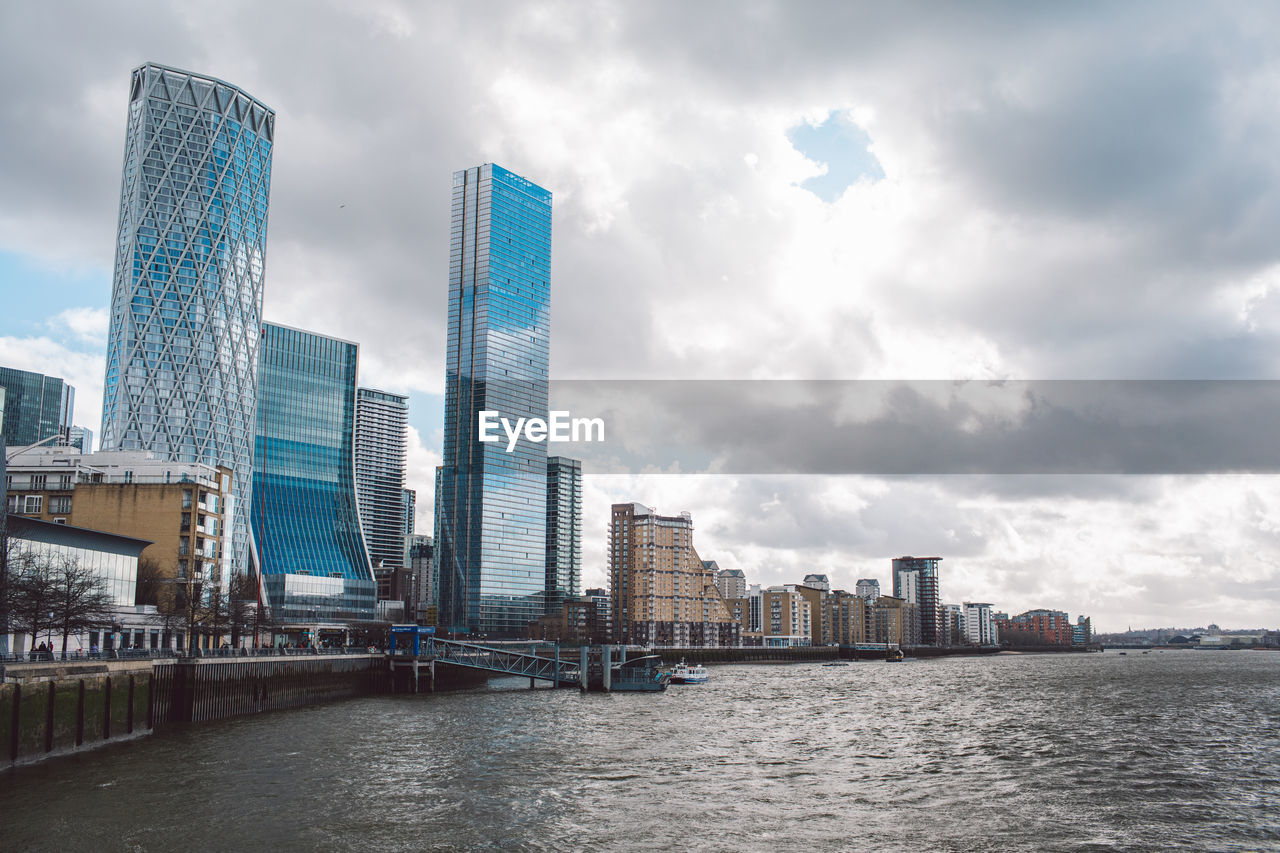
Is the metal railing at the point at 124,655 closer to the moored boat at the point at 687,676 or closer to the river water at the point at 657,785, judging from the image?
the river water at the point at 657,785

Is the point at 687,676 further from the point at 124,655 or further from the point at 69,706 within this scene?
the point at 69,706

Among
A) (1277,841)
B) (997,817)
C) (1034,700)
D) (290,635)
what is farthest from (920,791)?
(290,635)

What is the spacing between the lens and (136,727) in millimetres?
57406

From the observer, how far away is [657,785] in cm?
4531

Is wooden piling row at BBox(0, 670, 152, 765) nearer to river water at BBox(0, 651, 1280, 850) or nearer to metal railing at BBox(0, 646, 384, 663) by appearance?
river water at BBox(0, 651, 1280, 850)

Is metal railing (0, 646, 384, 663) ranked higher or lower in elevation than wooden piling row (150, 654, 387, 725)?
higher

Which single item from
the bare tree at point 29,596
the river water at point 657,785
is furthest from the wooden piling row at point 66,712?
the bare tree at point 29,596

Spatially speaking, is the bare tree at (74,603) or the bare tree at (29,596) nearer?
the bare tree at (29,596)

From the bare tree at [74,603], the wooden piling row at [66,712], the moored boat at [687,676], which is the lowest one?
the moored boat at [687,676]

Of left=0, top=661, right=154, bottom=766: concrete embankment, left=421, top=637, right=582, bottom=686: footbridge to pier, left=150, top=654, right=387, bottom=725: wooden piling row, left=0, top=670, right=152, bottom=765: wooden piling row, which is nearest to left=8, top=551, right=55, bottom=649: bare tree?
left=150, top=654, right=387, bottom=725: wooden piling row

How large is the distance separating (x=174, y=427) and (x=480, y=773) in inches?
6731

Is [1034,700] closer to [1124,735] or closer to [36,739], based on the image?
[1124,735]

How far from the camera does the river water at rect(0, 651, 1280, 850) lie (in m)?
35.0

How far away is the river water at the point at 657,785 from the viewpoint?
1377 inches
